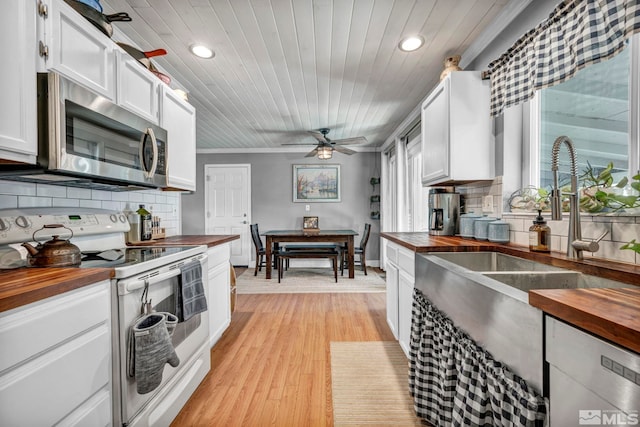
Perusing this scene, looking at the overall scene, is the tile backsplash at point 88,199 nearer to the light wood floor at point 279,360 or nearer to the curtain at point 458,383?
the light wood floor at point 279,360

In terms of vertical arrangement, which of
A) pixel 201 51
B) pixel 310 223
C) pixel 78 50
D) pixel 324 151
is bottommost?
pixel 310 223

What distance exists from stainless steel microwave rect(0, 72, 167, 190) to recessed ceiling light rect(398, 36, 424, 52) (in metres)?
1.88

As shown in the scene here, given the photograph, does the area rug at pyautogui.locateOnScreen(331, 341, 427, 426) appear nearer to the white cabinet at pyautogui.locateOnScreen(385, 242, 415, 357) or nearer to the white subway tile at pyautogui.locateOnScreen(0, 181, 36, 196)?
the white cabinet at pyautogui.locateOnScreen(385, 242, 415, 357)

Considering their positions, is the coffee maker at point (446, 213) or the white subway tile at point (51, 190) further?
the coffee maker at point (446, 213)

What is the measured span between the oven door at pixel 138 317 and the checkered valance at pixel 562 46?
217cm

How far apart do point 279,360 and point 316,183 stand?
13.3 feet

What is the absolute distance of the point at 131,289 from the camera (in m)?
1.15

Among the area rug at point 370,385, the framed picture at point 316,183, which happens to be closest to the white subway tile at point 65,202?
the area rug at point 370,385

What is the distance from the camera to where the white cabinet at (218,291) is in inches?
83.9

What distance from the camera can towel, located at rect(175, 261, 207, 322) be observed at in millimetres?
1515

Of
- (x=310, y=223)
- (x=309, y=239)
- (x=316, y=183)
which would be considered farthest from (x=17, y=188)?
(x=316, y=183)

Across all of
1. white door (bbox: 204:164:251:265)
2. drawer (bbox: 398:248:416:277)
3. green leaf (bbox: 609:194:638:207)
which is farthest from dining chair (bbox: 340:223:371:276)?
green leaf (bbox: 609:194:638:207)

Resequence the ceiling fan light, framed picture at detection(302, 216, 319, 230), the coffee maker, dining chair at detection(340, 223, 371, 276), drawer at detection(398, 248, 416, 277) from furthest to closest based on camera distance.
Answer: framed picture at detection(302, 216, 319, 230) < dining chair at detection(340, 223, 371, 276) < the ceiling fan light < the coffee maker < drawer at detection(398, 248, 416, 277)

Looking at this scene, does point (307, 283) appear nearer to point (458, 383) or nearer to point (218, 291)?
point (218, 291)
